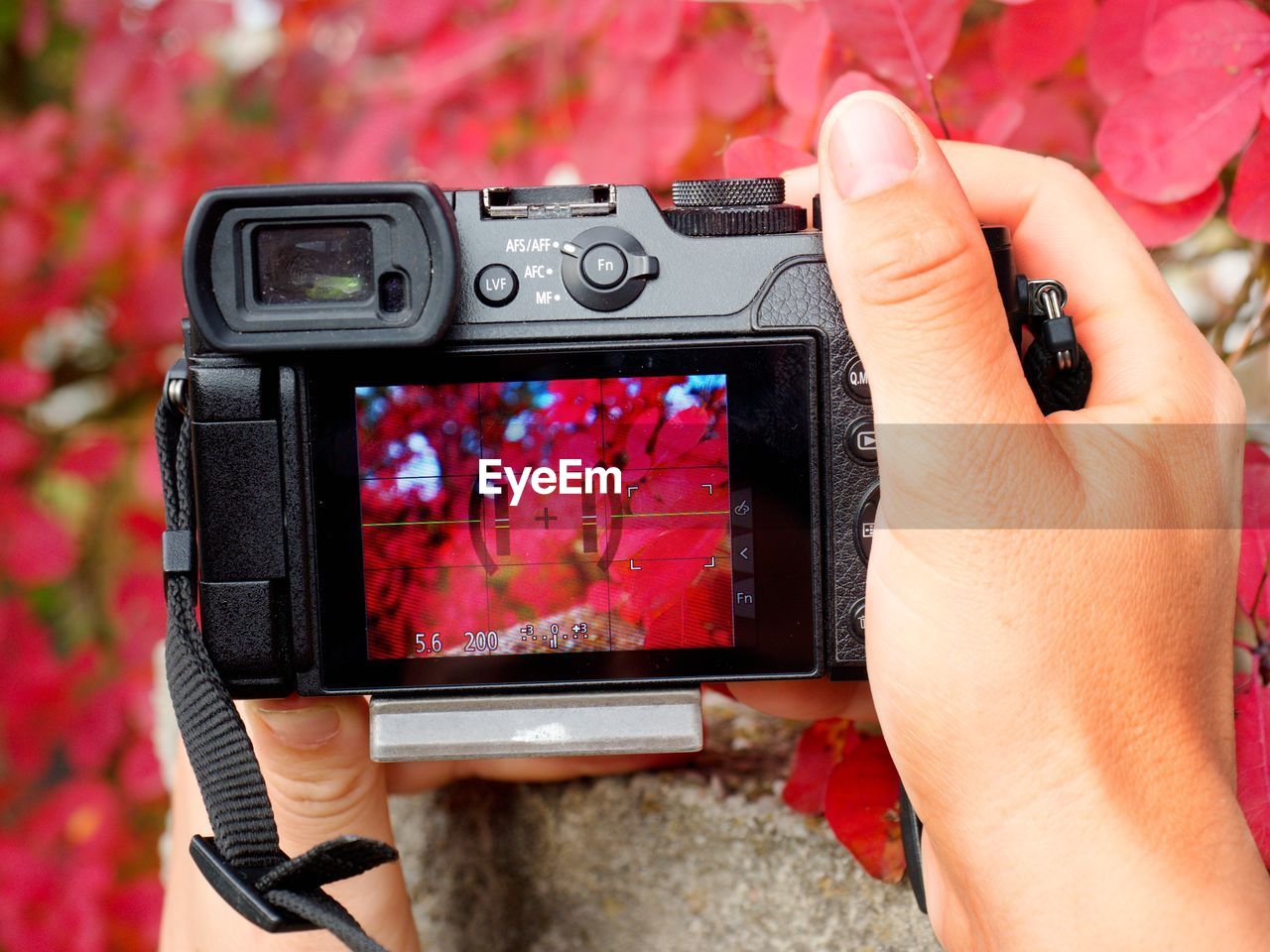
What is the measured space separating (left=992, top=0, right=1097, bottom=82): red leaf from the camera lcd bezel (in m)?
0.31

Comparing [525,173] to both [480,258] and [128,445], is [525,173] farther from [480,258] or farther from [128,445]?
[128,445]

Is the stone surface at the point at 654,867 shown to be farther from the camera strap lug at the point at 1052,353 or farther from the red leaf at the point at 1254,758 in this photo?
the camera strap lug at the point at 1052,353

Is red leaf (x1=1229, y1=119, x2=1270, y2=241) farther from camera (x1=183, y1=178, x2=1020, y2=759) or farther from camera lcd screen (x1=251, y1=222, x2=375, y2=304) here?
camera lcd screen (x1=251, y1=222, x2=375, y2=304)

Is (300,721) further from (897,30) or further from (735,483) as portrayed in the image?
(897,30)

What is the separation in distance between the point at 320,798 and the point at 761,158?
61cm

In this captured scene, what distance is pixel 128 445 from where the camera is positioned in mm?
1592

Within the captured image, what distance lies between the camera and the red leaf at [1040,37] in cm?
85

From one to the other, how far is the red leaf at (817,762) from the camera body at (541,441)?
0.53 ft

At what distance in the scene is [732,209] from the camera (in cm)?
78

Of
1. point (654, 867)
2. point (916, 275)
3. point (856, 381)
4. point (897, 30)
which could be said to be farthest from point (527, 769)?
point (897, 30)

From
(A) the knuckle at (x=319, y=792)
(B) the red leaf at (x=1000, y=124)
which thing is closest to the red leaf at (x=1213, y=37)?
(B) the red leaf at (x=1000, y=124)

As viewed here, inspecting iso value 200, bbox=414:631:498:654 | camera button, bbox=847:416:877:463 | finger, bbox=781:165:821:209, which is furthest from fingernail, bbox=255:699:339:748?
finger, bbox=781:165:821:209

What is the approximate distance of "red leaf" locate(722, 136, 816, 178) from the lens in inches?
33.8

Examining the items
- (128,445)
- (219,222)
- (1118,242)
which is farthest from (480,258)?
(128,445)
